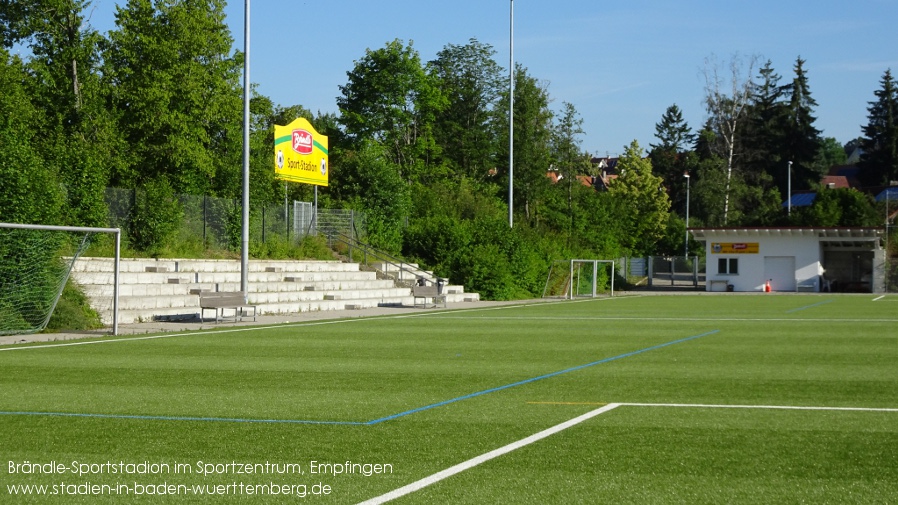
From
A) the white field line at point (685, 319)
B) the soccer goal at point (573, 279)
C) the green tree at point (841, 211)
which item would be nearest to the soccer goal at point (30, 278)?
the white field line at point (685, 319)

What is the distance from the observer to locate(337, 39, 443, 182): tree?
6656cm

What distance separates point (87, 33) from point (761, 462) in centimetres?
4245

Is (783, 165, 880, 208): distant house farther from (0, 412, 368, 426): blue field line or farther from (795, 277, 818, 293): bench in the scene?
(0, 412, 368, 426): blue field line

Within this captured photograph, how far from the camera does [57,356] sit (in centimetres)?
1608

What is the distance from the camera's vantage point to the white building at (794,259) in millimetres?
62375

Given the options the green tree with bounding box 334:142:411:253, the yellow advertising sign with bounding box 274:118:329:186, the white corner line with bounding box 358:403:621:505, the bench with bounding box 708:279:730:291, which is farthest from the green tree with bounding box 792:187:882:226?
the white corner line with bounding box 358:403:621:505

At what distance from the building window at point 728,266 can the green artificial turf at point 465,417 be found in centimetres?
4592

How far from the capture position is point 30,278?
21203mm

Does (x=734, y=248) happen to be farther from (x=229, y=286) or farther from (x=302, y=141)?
(x=229, y=286)

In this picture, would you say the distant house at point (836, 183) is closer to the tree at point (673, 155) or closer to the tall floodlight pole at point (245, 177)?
the tree at point (673, 155)

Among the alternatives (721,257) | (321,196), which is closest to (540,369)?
(321,196)

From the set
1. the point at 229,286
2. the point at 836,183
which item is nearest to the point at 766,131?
the point at 836,183

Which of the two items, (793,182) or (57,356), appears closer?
(57,356)

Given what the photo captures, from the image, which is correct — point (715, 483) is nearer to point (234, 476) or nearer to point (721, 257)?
point (234, 476)
